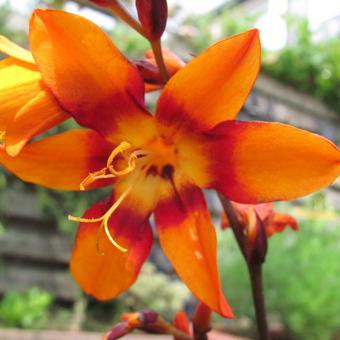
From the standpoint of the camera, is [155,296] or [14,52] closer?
[14,52]

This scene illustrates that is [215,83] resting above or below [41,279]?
above

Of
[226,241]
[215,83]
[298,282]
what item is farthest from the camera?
[226,241]

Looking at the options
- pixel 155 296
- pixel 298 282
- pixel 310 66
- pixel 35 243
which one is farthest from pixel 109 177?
pixel 310 66

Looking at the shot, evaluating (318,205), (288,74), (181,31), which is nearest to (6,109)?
(318,205)

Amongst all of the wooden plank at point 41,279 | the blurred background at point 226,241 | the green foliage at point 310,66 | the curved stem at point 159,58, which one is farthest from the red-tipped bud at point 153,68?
the green foliage at point 310,66

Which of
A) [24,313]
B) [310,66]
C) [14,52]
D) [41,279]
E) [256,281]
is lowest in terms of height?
[41,279]

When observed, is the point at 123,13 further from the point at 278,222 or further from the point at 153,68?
the point at 278,222

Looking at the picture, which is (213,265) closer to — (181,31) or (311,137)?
(311,137)
